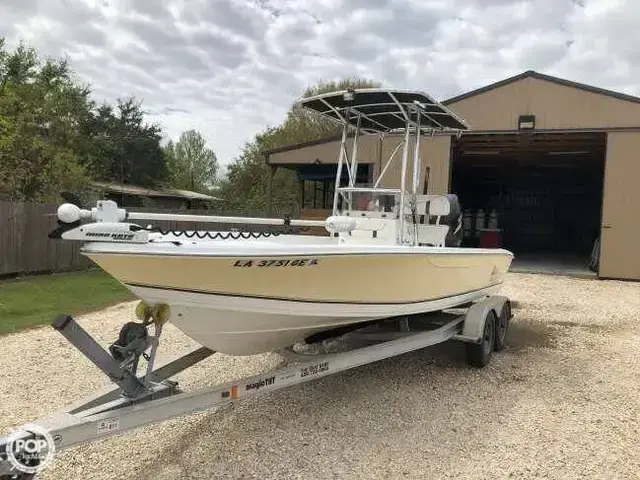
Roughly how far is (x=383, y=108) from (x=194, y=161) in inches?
1783

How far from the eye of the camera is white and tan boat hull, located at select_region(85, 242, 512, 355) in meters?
3.17

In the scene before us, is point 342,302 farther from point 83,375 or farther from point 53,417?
point 83,375

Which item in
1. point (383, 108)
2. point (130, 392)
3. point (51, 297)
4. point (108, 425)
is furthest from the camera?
point (51, 297)

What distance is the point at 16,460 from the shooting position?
2531mm

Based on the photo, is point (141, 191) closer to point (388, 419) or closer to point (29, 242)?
point (29, 242)

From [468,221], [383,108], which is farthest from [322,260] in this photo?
[468,221]

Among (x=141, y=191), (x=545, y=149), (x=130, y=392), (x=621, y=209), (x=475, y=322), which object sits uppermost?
(x=545, y=149)

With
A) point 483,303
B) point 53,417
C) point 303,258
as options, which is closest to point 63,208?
point 53,417

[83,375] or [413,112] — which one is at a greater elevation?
[413,112]

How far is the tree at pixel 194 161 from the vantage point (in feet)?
155

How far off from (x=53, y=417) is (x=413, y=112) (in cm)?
407

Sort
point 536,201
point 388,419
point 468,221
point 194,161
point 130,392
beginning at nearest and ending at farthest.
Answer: point 130,392, point 388,419, point 468,221, point 536,201, point 194,161

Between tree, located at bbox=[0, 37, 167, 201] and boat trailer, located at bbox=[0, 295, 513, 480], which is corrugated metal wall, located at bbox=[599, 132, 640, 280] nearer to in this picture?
boat trailer, located at bbox=[0, 295, 513, 480]

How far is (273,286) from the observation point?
3609 millimetres
